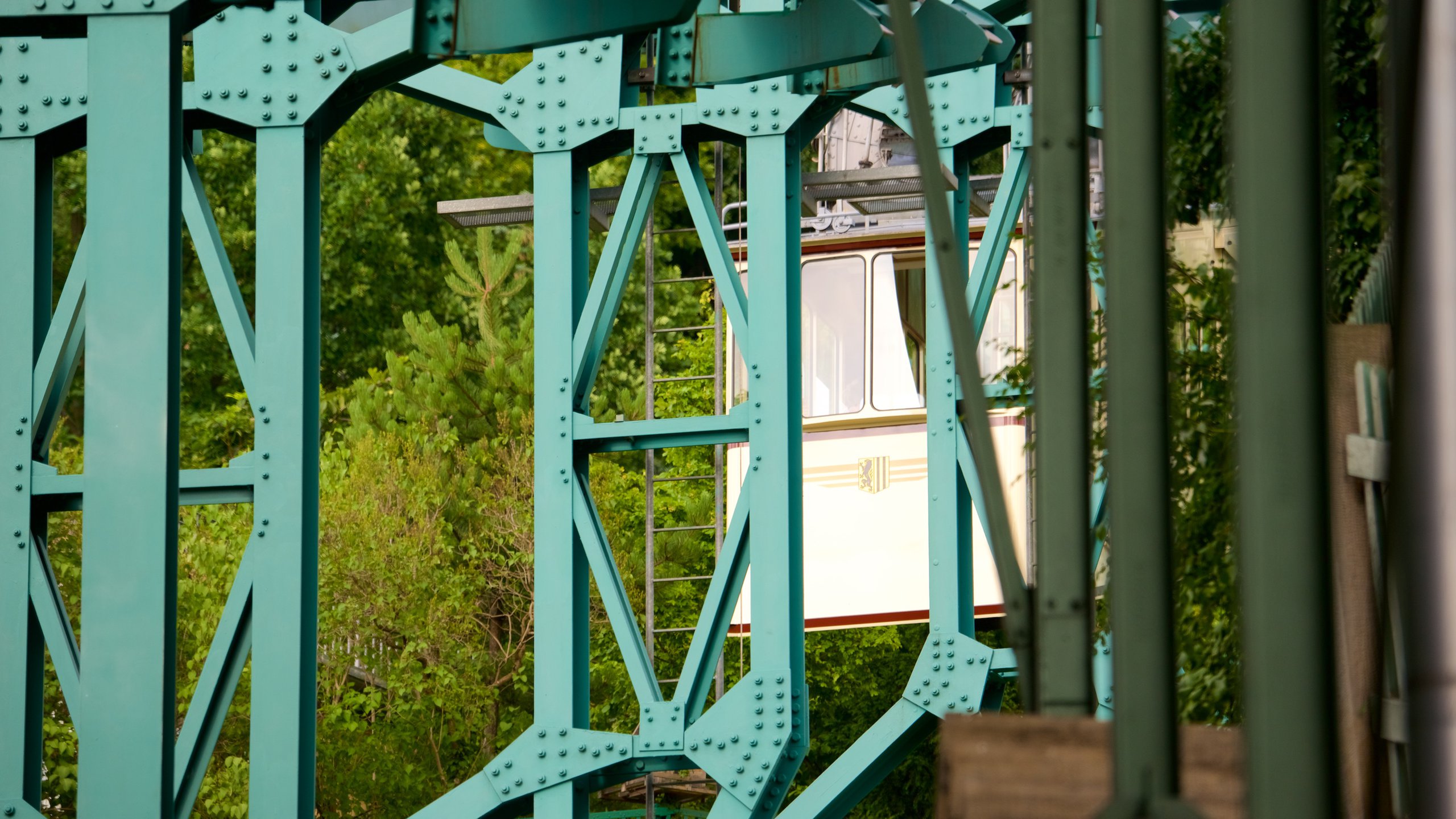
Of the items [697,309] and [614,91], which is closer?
[614,91]

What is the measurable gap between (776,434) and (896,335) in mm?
10123

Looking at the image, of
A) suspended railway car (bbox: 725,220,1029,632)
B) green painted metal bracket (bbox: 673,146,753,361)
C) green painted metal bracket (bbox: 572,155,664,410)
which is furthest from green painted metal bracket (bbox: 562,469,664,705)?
suspended railway car (bbox: 725,220,1029,632)

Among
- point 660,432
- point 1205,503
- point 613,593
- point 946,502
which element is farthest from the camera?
point 946,502

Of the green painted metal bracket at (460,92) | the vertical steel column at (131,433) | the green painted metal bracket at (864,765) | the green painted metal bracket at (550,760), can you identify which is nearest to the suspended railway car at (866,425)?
the green painted metal bracket at (864,765)

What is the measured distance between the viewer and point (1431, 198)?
2193mm

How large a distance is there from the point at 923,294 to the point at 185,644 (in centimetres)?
904

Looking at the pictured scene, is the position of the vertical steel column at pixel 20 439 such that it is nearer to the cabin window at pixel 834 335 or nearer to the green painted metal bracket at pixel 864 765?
the green painted metal bracket at pixel 864 765

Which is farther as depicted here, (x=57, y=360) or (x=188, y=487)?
(x=188, y=487)

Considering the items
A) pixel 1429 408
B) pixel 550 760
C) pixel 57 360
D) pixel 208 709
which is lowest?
pixel 550 760

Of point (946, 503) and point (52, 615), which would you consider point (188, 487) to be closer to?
point (52, 615)

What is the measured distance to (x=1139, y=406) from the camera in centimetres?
226

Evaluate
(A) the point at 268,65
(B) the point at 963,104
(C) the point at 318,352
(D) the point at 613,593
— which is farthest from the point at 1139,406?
Result: (B) the point at 963,104

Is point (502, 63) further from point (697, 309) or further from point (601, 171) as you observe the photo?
point (697, 309)

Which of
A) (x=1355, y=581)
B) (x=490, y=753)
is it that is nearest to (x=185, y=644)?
(x=490, y=753)
